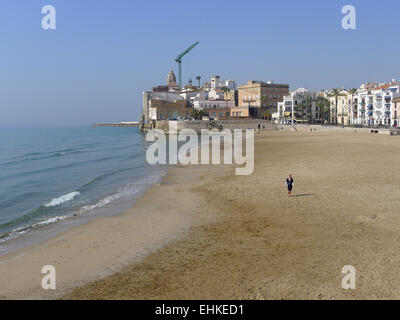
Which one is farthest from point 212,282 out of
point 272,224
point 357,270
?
point 272,224

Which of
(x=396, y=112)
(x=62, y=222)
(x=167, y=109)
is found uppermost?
(x=167, y=109)

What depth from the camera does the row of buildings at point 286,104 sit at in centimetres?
9675

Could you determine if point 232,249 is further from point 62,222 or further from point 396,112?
point 396,112

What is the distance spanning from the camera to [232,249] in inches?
534

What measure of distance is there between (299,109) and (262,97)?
62.8 feet

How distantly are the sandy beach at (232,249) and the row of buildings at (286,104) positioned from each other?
263ft

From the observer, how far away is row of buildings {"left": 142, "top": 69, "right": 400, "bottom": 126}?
317 ft

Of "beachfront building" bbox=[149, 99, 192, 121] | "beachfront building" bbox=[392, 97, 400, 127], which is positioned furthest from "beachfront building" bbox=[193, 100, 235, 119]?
"beachfront building" bbox=[392, 97, 400, 127]

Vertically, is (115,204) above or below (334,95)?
Result: below

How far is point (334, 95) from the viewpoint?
116 metres

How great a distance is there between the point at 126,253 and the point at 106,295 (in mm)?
3545

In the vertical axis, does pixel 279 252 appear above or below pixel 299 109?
below
